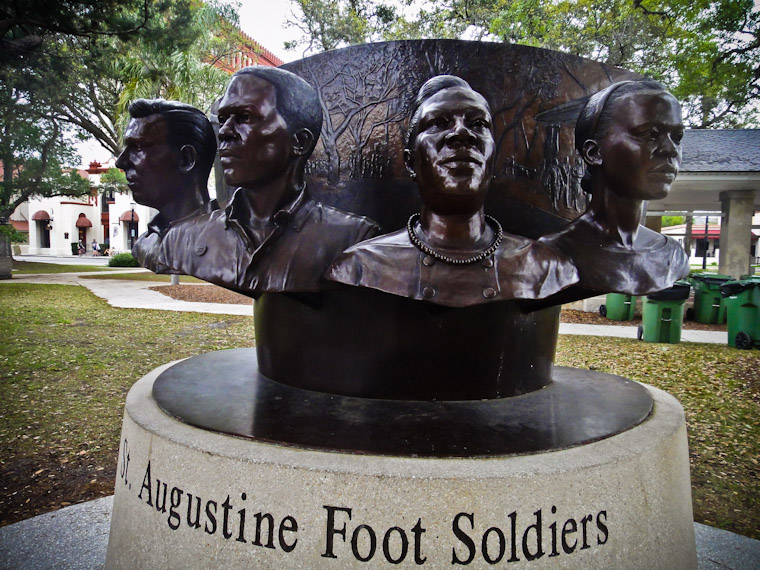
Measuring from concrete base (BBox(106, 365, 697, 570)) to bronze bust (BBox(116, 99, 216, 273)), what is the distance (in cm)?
116

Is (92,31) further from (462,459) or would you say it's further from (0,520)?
(462,459)

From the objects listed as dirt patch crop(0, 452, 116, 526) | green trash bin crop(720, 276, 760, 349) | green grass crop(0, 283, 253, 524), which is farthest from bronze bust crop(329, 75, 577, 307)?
green trash bin crop(720, 276, 760, 349)

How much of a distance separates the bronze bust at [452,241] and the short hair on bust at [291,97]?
0.44 meters

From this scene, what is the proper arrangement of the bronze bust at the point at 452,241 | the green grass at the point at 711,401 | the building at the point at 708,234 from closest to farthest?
1. the bronze bust at the point at 452,241
2. the green grass at the point at 711,401
3. the building at the point at 708,234

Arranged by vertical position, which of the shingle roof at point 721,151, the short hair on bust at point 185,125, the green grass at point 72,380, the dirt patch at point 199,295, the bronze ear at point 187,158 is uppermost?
the shingle roof at point 721,151

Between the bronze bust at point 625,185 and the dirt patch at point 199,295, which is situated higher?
the bronze bust at point 625,185

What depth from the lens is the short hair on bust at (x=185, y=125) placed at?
2613 mm

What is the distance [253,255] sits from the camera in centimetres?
224

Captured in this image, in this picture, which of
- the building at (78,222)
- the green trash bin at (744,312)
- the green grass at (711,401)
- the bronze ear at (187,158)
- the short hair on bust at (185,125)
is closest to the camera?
the short hair on bust at (185,125)

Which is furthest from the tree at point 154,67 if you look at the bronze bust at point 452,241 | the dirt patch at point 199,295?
the bronze bust at point 452,241

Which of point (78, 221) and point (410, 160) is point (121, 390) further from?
point (78, 221)

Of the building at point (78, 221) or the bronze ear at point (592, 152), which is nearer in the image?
the bronze ear at point (592, 152)

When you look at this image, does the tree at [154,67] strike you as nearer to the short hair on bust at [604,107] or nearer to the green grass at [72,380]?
the green grass at [72,380]

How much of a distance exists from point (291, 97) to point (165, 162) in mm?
878
